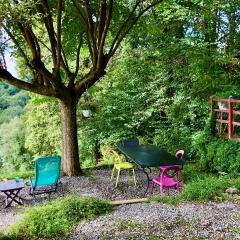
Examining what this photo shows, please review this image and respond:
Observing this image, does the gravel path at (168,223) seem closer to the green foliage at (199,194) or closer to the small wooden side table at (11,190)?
the green foliage at (199,194)

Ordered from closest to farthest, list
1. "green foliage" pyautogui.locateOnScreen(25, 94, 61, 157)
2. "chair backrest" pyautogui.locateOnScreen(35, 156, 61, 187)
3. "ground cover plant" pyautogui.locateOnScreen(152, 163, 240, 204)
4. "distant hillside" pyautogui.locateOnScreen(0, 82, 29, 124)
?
"ground cover plant" pyautogui.locateOnScreen(152, 163, 240, 204) → "chair backrest" pyautogui.locateOnScreen(35, 156, 61, 187) → "green foliage" pyautogui.locateOnScreen(25, 94, 61, 157) → "distant hillside" pyautogui.locateOnScreen(0, 82, 29, 124)

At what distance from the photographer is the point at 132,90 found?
47.4 ft

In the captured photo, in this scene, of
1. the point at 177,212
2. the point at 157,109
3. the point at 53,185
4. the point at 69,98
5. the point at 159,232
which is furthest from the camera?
the point at 157,109

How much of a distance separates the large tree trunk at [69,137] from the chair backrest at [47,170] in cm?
220

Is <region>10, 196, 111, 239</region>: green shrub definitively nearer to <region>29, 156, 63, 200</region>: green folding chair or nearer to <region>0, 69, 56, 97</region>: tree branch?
<region>29, 156, 63, 200</region>: green folding chair

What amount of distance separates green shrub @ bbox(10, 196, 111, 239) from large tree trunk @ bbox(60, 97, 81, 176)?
4.13 metres

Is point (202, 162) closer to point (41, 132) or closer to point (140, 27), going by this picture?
point (140, 27)

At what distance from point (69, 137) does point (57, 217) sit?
15.7ft

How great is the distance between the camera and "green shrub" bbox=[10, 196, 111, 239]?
5.03 metres

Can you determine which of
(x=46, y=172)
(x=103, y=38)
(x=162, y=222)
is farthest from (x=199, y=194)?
(x=103, y=38)

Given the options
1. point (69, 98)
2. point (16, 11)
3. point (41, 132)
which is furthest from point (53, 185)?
point (41, 132)

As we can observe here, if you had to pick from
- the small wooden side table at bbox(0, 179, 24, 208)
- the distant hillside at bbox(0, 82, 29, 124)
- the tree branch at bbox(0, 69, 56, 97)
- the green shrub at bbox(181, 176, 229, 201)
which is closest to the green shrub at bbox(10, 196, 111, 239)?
the green shrub at bbox(181, 176, 229, 201)

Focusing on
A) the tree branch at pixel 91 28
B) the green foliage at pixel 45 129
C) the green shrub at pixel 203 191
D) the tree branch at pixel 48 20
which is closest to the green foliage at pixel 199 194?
the green shrub at pixel 203 191

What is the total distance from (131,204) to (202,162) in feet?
14.3
